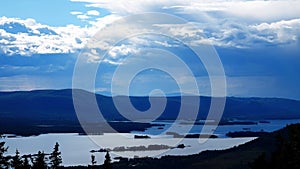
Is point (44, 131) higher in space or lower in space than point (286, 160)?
higher

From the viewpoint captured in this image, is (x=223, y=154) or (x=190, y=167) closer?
(x=190, y=167)

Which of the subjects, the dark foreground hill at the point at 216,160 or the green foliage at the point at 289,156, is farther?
the dark foreground hill at the point at 216,160

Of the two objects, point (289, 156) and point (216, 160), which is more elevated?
point (216, 160)

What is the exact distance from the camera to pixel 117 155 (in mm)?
111812

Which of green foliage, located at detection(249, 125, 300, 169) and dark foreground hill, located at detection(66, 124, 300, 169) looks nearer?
green foliage, located at detection(249, 125, 300, 169)

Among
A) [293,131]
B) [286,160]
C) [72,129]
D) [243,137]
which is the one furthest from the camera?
[72,129]

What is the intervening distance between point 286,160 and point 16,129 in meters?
166

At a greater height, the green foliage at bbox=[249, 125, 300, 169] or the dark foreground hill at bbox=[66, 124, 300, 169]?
the dark foreground hill at bbox=[66, 124, 300, 169]

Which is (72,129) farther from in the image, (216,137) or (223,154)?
(223,154)

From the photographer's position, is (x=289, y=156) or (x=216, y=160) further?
(x=216, y=160)

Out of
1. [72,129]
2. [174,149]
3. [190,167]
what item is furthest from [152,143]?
[72,129]

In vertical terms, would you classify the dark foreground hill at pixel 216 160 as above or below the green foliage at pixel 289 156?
above

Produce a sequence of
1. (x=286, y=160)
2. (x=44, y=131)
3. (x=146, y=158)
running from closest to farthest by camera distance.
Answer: (x=286, y=160)
(x=146, y=158)
(x=44, y=131)

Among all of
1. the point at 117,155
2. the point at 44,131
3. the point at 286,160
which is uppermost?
the point at 44,131
